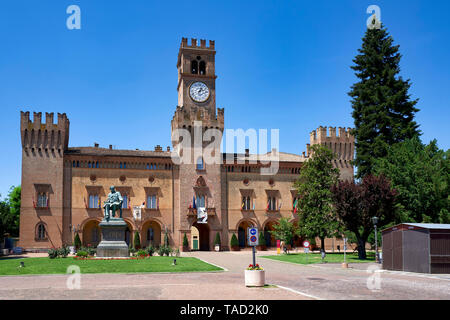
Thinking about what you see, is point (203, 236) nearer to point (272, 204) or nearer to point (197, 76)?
point (272, 204)

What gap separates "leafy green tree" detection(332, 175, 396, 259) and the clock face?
28025 millimetres

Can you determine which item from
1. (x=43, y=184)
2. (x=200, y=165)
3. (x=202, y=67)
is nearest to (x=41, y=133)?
(x=43, y=184)

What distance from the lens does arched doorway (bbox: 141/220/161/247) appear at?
57031 mm

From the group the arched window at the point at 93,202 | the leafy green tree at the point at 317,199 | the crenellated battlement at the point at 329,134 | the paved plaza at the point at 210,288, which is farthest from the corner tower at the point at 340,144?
the paved plaza at the point at 210,288

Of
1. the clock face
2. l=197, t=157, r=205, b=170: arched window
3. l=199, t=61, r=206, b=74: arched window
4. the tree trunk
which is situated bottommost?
the tree trunk

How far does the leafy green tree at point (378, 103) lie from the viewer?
46812 millimetres

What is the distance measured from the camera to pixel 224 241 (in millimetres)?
58188

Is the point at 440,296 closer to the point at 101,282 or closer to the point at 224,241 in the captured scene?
the point at 101,282

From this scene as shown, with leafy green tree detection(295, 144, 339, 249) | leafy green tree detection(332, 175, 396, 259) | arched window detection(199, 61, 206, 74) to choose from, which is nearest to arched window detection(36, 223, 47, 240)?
arched window detection(199, 61, 206, 74)

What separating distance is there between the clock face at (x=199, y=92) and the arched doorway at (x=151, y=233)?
17.2 meters

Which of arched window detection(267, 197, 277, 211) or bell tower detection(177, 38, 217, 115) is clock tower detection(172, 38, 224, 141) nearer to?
bell tower detection(177, 38, 217, 115)

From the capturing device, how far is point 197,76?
61938 millimetres

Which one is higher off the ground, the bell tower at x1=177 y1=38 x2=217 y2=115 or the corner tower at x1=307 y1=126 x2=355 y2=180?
the bell tower at x1=177 y1=38 x2=217 y2=115

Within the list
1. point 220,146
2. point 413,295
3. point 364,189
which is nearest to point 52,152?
point 220,146
